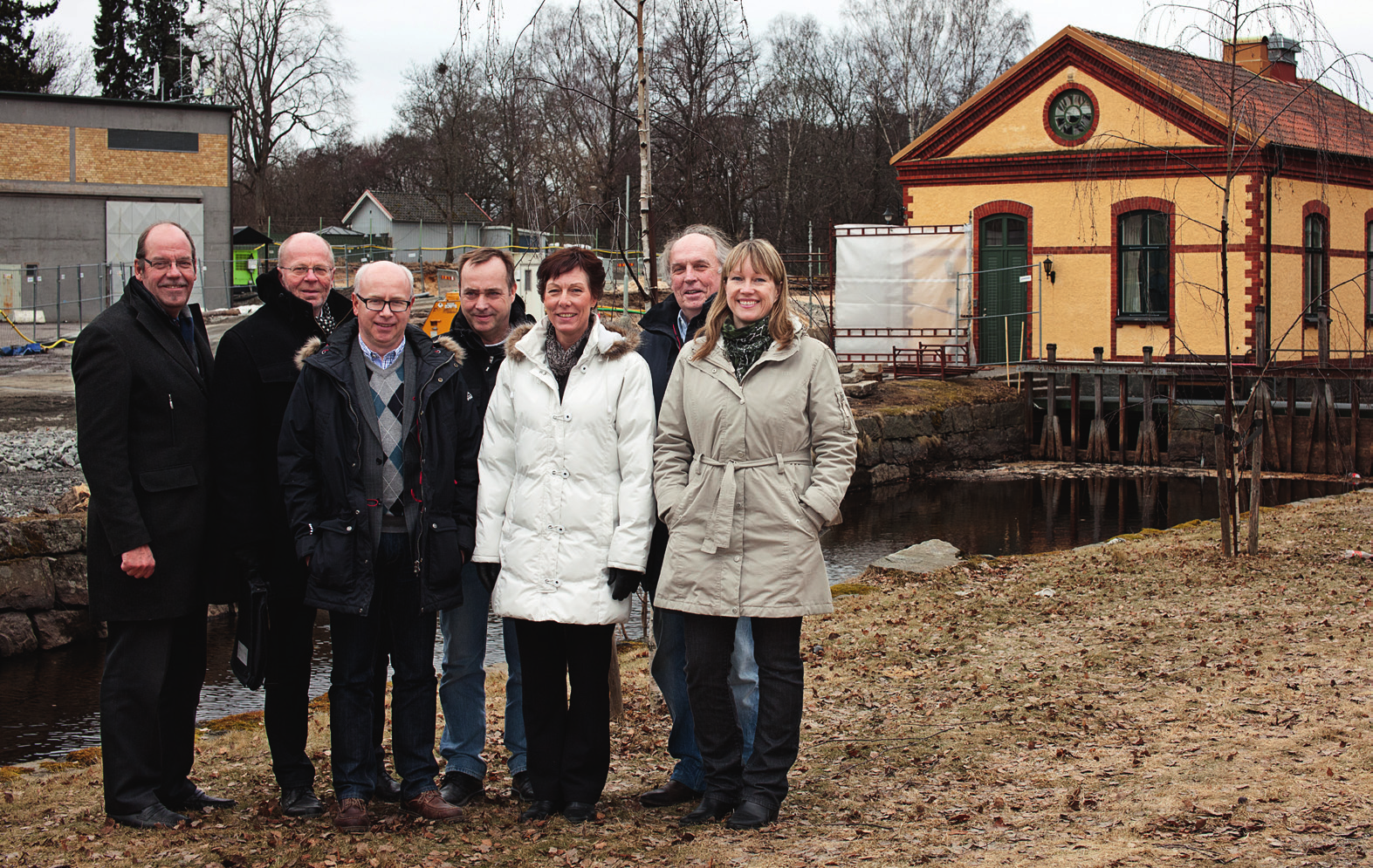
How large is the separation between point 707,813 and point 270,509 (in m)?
1.81

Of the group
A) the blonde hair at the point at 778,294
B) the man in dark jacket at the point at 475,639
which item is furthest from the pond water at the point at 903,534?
the blonde hair at the point at 778,294

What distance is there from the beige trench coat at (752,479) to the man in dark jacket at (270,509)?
1.23 m

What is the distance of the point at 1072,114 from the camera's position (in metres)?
24.1

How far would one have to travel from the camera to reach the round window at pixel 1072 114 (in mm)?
23922

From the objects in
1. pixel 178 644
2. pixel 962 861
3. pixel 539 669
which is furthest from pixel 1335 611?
pixel 178 644

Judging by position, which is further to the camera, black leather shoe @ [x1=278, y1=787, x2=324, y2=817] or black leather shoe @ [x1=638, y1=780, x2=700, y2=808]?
black leather shoe @ [x1=638, y1=780, x2=700, y2=808]

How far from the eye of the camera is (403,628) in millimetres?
4293

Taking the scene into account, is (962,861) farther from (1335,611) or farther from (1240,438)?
(1240,438)

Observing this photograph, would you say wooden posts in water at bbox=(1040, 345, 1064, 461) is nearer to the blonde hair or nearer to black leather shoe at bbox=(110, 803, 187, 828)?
the blonde hair

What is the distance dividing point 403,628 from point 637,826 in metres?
1.04

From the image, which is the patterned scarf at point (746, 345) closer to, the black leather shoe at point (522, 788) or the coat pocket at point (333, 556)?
the coat pocket at point (333, 556)

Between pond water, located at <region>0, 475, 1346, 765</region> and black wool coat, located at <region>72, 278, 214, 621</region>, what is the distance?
3.69m

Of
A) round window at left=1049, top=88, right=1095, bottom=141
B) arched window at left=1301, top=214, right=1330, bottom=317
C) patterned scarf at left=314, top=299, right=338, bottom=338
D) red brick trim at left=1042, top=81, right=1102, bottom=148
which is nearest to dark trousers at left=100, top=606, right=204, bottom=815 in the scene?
patterned scarf at left=314, top=299, right=338, bottom=338

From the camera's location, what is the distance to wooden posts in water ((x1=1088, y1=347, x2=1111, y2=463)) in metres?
21.8
